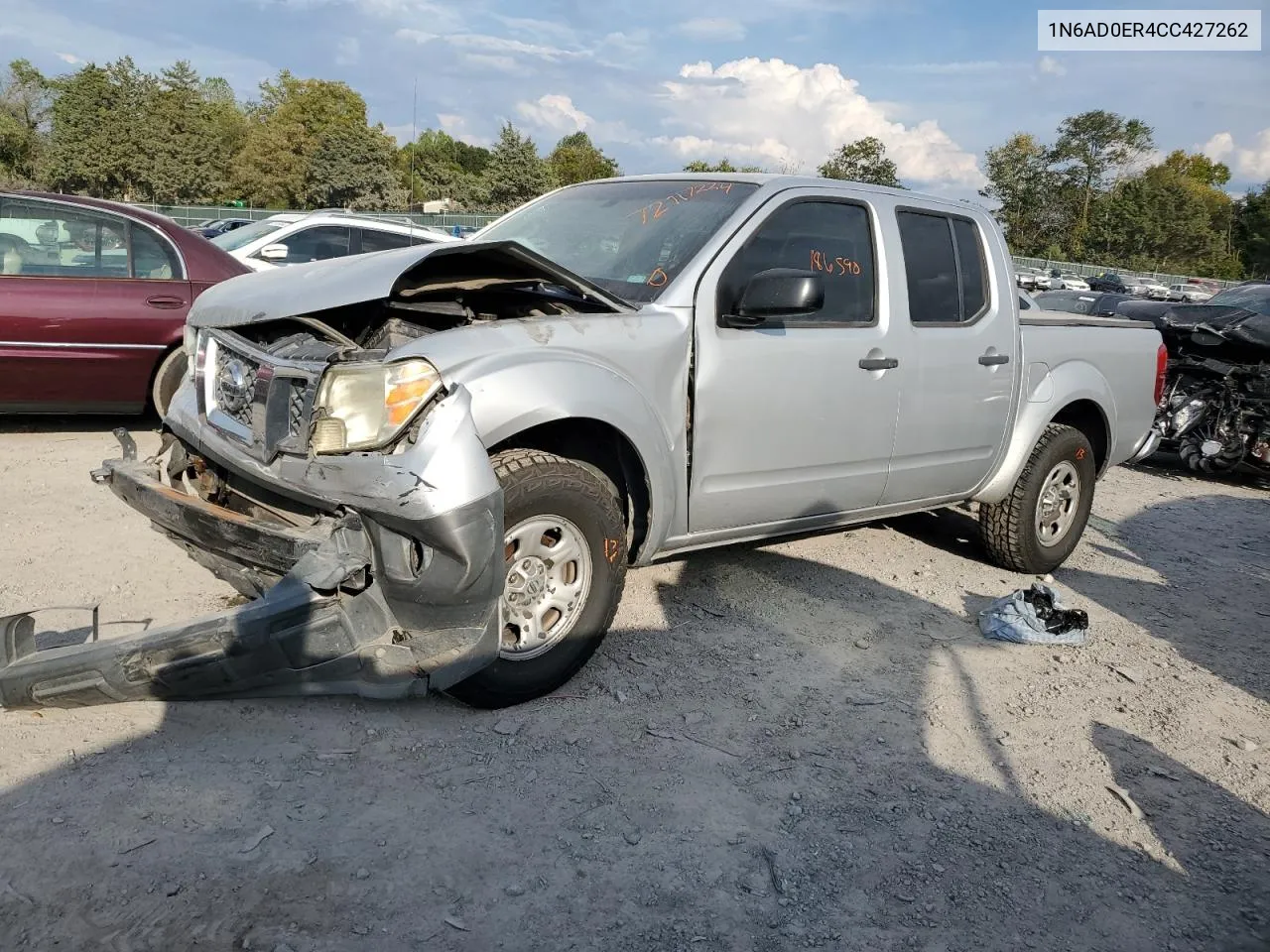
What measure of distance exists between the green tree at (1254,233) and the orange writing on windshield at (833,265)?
72.7 meters

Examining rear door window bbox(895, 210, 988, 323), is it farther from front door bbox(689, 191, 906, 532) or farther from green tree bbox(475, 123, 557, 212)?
green tree bbox(475, 123, 557, 212)

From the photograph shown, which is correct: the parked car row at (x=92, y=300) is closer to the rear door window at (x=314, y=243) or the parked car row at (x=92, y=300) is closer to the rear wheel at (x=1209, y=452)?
the rear door window at (x=314, y=243)

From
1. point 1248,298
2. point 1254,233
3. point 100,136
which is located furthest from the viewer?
point 1254,233

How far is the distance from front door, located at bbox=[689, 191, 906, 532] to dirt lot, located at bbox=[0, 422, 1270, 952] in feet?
2.16

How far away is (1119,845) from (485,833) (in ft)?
6.23

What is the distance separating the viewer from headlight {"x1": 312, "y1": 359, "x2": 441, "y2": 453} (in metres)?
2.91

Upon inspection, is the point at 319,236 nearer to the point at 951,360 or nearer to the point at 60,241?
the point at 60,241

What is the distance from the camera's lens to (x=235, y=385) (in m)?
3.35

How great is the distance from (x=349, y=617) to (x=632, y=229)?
2.13 metres

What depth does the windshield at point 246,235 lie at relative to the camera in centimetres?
1070

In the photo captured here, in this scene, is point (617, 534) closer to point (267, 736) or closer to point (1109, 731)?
point (267, 736)

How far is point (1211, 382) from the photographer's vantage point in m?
9.15

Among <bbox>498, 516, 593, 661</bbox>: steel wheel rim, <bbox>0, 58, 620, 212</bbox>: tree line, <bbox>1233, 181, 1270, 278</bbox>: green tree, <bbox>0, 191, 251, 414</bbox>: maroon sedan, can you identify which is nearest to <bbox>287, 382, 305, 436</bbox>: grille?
<bbox>498, 516, 593, 661</bbox>: steel wheel rim

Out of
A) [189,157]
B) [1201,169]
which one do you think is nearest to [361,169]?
[189,157]
